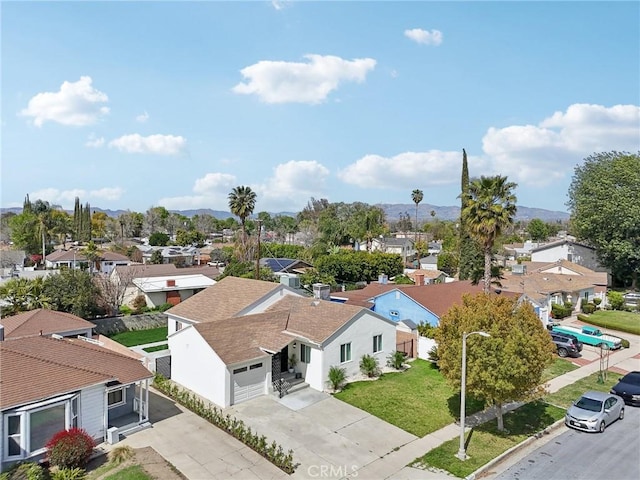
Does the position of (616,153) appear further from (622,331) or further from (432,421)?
(432,421)

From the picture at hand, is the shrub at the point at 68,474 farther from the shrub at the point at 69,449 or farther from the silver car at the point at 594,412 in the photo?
the silver car at the point at 594,412

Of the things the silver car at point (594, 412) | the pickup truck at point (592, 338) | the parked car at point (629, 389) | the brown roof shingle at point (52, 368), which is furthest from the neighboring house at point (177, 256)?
the silver car at point (594, 412)

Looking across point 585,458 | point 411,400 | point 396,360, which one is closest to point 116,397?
point 411,400

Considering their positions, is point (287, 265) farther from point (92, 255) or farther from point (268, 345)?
point (268, 345)

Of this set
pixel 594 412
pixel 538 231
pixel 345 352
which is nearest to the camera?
pixel 594 412

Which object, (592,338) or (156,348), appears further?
(592,338)

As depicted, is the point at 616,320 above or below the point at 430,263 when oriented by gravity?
below

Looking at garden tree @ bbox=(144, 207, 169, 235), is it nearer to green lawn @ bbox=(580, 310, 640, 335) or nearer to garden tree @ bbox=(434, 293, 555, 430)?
green lawn @ bbox=(580, 310, 640, 335)
